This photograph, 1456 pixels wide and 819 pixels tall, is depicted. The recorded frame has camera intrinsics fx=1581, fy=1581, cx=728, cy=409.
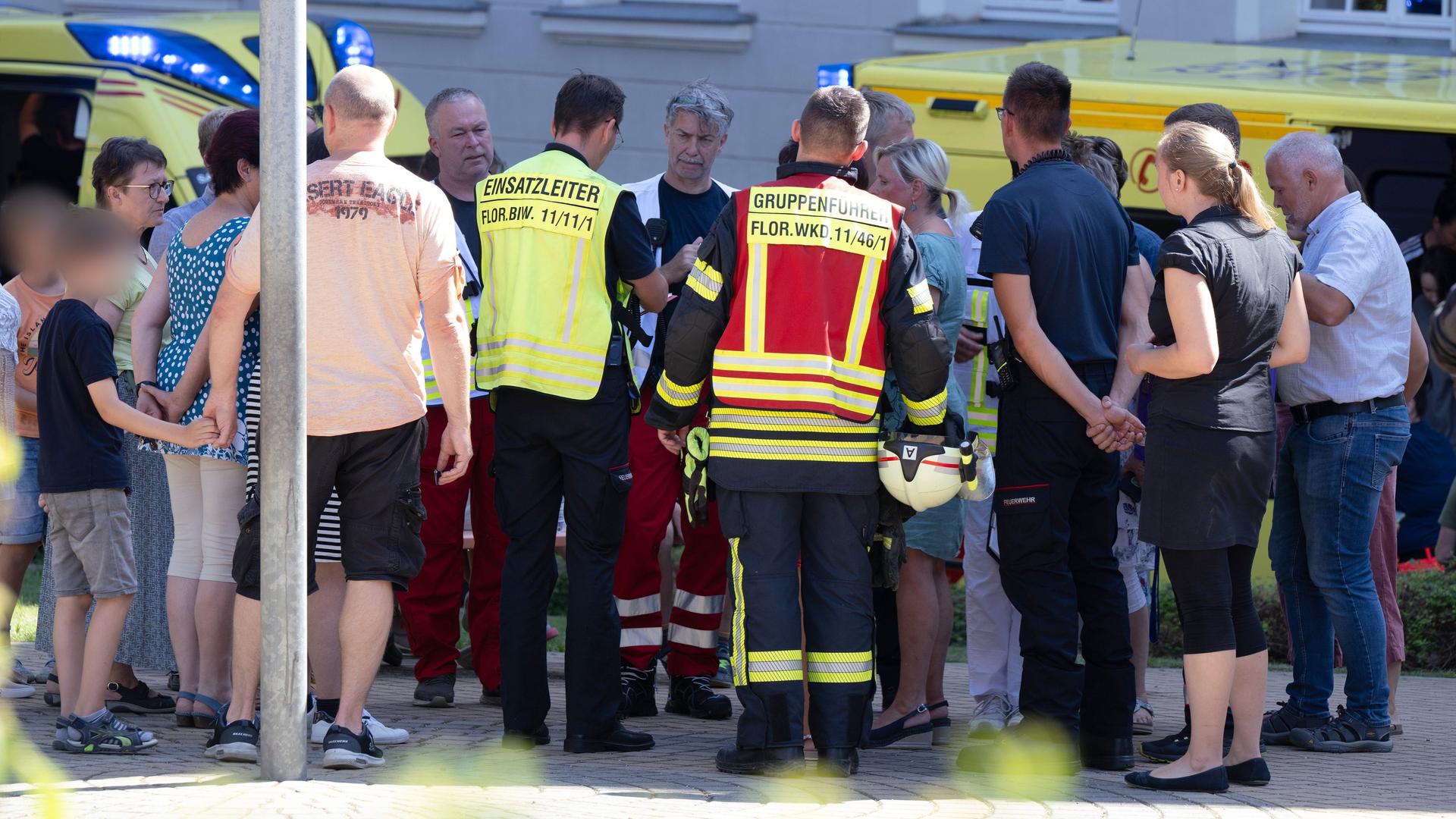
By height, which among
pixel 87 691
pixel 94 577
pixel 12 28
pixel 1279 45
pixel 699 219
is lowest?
pixel 87 691

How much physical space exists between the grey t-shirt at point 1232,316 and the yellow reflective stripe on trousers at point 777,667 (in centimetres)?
122

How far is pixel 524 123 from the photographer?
12742 mm

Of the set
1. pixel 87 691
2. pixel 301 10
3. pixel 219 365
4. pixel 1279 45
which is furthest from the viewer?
pixel 1279 45

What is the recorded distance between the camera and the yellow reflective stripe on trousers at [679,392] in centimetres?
447

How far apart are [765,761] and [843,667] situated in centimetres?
33

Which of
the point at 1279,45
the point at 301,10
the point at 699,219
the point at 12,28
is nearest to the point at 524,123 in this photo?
the point at 12,28

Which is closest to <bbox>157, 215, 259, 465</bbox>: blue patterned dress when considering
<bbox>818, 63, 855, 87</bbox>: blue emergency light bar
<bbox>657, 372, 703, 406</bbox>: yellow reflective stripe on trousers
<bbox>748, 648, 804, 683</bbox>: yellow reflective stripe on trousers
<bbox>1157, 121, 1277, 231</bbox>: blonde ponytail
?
<bbox>657, 372, 703, 406</bbox>: yellow reflective stripe on trousers

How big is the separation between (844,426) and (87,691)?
2.29 metres

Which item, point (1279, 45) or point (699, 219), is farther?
point (1279, 45)

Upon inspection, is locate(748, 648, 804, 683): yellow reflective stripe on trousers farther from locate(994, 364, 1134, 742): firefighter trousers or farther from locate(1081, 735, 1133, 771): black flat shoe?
locate(1081, 735, 1133, 771): black flat shoe

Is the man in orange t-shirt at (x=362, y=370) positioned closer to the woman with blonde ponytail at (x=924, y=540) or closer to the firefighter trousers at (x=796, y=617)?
the firefighter trousers at (x=796, y=617)

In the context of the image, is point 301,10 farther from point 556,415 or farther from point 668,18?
point 668,18

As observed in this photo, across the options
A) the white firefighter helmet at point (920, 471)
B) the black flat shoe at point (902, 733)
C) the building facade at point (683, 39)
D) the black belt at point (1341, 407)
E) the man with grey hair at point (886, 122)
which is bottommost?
the black flat shoe at point (902, 733)

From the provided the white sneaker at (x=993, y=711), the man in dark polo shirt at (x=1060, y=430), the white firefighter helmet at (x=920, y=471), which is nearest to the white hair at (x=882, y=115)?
the man in dark polo shirt at (x=1060, y=430)
